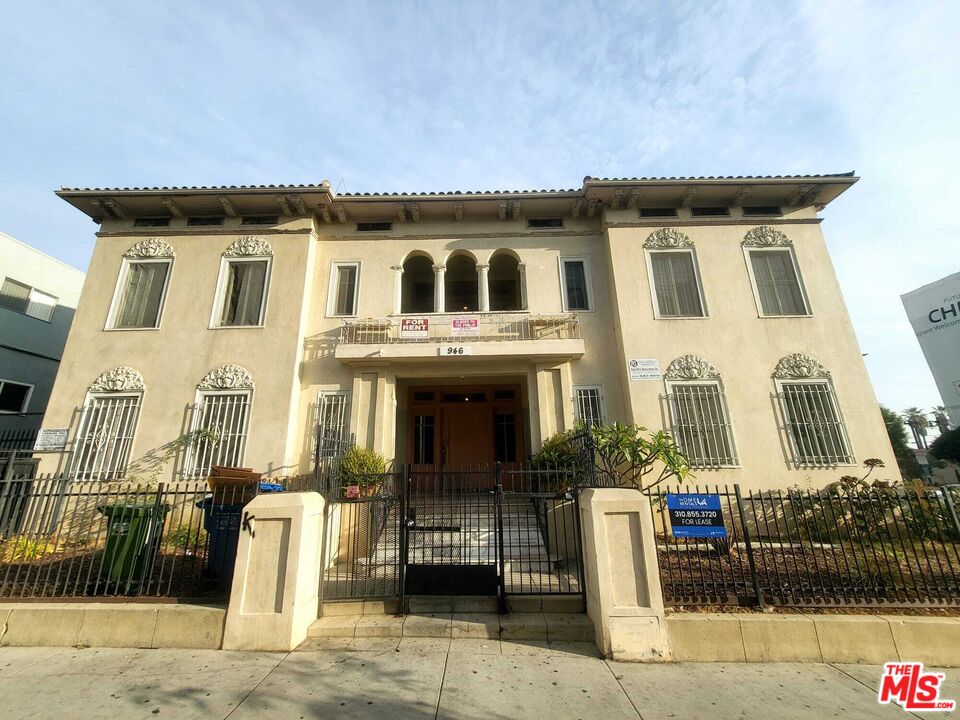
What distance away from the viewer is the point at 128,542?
16.9 ft

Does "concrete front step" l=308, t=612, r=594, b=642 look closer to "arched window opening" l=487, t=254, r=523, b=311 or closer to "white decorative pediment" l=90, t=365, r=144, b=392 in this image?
"white decorative pediment" l=90, t=365, r=144, b=392

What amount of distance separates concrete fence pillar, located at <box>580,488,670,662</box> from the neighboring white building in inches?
700

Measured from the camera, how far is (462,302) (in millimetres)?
13562

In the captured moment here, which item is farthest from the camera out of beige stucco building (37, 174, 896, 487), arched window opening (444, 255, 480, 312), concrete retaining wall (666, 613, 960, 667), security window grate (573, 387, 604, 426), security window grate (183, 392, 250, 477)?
arched window opening (444, 255, 480, 312)

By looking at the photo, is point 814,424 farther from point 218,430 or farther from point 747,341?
point 218,430

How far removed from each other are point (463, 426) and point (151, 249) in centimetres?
1039

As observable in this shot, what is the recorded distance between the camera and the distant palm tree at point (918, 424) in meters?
59.8

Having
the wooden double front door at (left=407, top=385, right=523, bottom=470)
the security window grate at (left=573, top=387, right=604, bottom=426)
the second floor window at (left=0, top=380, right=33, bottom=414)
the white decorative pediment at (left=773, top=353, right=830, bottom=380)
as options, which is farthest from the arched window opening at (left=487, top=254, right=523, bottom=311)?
the second floor window at (left=0, top=380, right=33, bottom=414)

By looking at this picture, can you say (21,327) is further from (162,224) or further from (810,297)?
(810,297)

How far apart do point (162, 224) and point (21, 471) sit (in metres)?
7.20

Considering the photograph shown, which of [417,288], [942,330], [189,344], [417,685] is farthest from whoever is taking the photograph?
[942,330]

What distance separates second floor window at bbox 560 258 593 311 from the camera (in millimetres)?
11344

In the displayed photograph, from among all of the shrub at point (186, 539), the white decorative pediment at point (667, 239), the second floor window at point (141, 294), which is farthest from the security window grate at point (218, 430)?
the white decorative pediment at point (667, 239)

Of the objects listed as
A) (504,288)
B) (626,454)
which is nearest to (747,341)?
(626,454)
